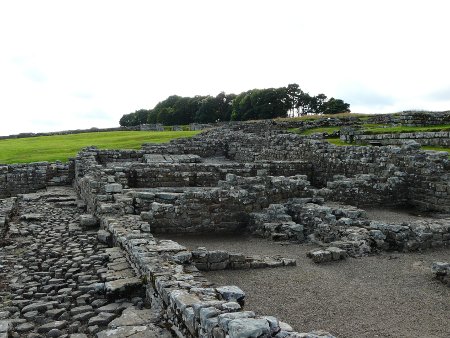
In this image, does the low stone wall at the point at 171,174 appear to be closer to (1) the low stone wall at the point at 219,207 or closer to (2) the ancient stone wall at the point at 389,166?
(1) the low stone wall at the point at 219,207

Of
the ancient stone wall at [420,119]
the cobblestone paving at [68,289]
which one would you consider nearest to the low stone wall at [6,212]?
the cobblestone paving at [68,289]

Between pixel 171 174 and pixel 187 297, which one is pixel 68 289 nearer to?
pixel 187 297

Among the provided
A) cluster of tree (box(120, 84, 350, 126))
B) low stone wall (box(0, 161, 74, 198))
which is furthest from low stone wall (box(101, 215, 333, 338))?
cluster of tree (box(120, 84, 350, 126))

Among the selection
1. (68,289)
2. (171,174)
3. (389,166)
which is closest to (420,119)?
(389,166)

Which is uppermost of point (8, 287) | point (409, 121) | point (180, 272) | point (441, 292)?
point (409, 121)

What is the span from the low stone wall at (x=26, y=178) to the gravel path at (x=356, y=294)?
17.0 m

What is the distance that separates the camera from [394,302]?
766 cm

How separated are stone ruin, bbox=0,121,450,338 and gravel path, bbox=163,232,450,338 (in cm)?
53

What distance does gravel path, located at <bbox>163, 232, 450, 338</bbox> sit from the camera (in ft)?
22.0

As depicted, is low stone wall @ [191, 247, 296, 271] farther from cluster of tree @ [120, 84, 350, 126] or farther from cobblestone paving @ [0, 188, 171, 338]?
cluster of tree @ [120, 84, 350, 126]

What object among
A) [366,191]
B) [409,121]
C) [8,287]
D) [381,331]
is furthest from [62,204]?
[409,121]

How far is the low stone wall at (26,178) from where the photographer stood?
76.5ft

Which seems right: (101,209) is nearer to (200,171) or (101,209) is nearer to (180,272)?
(180,272)

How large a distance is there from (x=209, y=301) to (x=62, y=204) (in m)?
12.7
